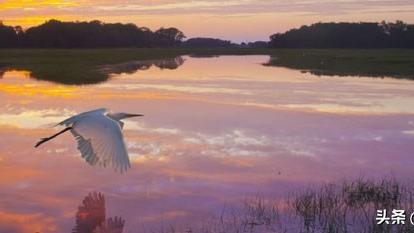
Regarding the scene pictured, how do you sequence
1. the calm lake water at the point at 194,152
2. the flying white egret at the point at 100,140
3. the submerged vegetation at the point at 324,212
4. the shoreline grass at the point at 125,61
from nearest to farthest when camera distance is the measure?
the flying white egret at the point at 100,140, the submerged vegetation at the point at 324,212, the calm lake water at the point at 194,152, the shoreline grass at the point at 125,61

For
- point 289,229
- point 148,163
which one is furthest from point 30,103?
point 289,229

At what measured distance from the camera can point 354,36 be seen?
94.6 m

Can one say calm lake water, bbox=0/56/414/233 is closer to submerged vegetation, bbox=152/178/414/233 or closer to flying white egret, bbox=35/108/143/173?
submerged vegetation, bbox=152/178/414/233

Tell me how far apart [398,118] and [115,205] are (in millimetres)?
9805

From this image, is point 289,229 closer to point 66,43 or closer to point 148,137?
point 148,137

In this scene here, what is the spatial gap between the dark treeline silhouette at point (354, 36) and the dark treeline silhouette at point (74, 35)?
26.0 m

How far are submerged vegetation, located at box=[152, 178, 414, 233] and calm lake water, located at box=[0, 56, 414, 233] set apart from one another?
1.16 ft

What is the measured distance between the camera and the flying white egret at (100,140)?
5.38m

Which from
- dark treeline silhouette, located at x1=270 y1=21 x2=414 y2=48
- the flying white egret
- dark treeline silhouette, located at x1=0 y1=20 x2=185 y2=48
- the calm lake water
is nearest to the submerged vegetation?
the calm lake water

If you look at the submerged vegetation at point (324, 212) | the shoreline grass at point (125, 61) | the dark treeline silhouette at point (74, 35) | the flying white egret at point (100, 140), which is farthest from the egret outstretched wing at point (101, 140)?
A: the dark treeline silhouette at point (74, 35)

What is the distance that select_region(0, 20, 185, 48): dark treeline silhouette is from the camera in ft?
297

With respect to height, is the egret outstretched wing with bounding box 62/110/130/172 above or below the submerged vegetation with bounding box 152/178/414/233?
above

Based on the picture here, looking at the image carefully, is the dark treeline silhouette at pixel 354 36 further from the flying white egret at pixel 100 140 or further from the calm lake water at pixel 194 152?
the flying white egret at pixel 100 140

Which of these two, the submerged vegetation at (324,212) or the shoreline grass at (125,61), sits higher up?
the shoreline grass at (125,61)
